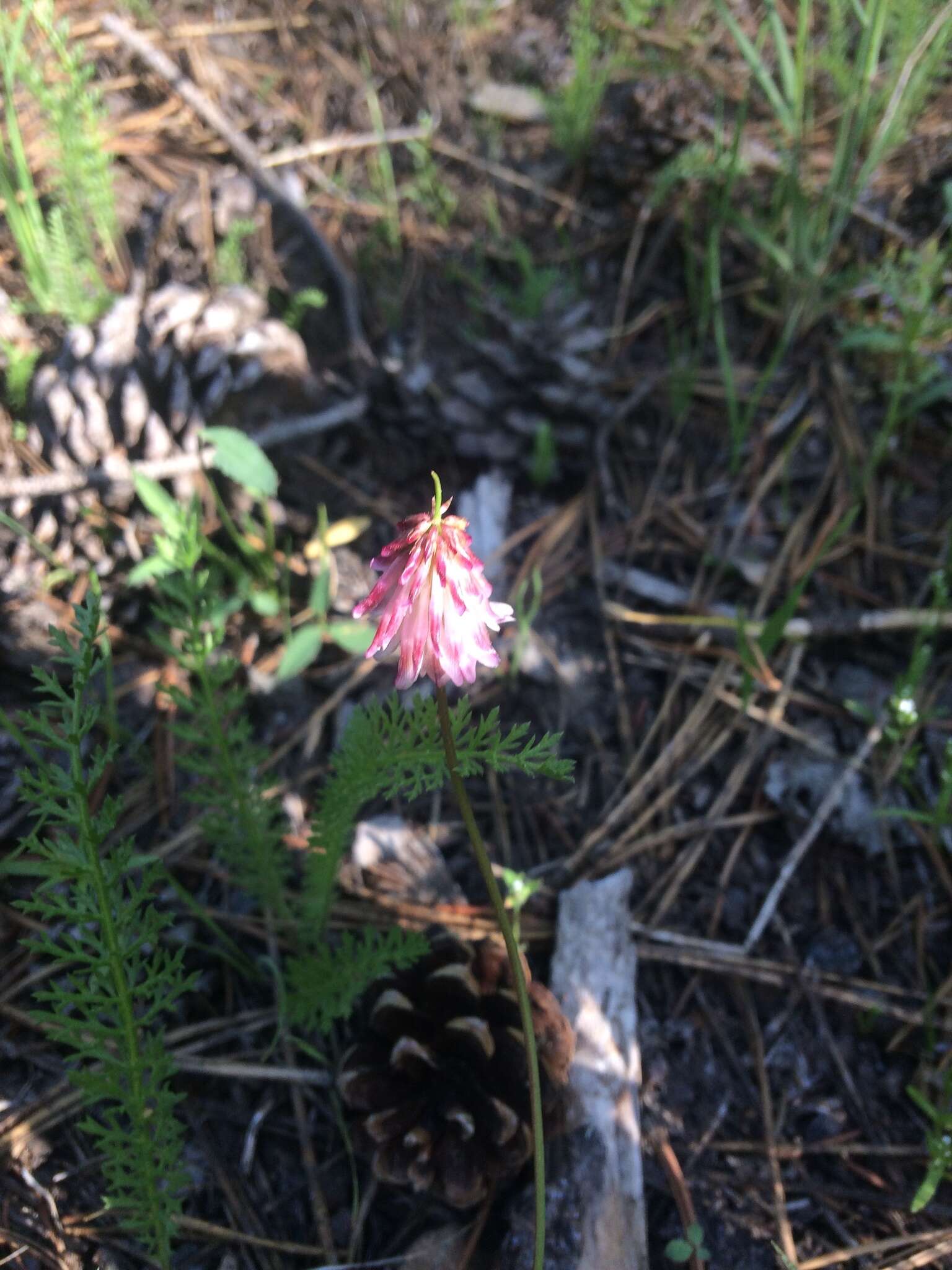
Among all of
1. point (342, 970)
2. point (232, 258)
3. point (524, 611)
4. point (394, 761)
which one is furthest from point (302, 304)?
point (342, 970)

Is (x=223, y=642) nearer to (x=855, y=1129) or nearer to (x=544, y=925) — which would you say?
(x=544, y=925)

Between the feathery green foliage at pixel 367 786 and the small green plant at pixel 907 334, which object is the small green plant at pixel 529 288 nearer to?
the small green plant at pixel 907 334

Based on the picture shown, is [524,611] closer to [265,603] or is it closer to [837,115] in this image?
[265,603]

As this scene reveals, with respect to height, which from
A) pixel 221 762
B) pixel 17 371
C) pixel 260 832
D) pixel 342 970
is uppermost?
pixel 17 371

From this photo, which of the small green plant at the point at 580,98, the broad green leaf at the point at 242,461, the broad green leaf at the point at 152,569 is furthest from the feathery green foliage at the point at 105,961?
the small green plant at the point at 580,98

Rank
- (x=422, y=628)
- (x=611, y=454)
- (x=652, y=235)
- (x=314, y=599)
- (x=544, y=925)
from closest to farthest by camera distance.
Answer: (x=422, y=628), (x=544, y=925), (x=314, y=599), (x=611, y=454), (x=652, y=235)

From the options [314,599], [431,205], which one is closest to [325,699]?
[314,599]
